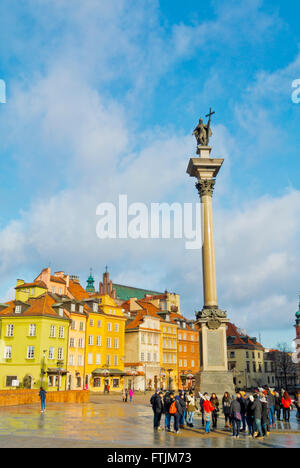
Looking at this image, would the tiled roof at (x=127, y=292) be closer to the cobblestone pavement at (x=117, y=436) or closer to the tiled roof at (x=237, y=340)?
the tiled roof at (x=237, y=340)

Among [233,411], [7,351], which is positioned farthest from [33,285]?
[233,411]

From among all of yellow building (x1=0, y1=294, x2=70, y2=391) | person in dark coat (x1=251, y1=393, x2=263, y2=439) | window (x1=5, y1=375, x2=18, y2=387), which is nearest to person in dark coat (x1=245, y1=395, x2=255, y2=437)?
person in dark coat (x1=251, y1=393, x2=263, y2=439)

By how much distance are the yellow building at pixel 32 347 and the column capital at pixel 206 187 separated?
32.3 meters

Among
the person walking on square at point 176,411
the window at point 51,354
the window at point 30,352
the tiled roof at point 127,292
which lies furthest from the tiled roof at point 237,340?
the person walking on square at point 176,411

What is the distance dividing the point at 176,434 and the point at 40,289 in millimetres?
49271

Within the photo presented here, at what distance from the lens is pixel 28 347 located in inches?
2101

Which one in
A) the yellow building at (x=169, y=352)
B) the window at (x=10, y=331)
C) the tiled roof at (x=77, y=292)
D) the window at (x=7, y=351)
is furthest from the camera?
the yellow building at (x=169, y=352)

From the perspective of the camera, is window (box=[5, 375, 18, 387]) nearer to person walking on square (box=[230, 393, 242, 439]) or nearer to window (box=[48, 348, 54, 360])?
window (box=[48, 348, 54, 360])

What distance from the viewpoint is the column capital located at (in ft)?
91.9

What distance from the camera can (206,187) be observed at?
92.1 ft

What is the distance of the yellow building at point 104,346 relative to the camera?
204ft

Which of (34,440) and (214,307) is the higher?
(214,307)
